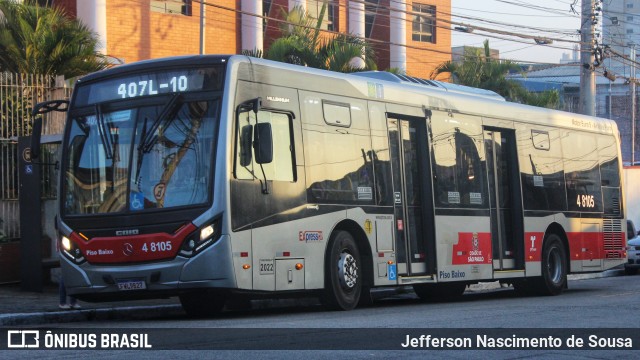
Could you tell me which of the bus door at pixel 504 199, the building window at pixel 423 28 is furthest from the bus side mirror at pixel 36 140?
the building window at pixel 423 28

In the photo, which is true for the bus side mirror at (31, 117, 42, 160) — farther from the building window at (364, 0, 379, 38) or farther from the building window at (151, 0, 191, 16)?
the building window at (364, 0, 379, 38)

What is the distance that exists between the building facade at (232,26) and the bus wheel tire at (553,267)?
10.6 metres

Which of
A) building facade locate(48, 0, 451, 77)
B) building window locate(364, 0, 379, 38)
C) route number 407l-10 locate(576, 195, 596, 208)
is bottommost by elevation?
route number 407l-10 locate(576, 195, 596, 208)

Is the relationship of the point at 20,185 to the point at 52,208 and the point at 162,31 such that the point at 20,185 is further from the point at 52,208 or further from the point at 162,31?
the point at 162,31

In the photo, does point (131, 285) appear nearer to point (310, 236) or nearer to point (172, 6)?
point (310, 236)

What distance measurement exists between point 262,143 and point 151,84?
65.1 inches

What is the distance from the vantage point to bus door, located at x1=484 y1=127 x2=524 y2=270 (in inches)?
749

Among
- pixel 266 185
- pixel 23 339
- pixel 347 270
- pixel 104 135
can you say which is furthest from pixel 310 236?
pixel 23 339

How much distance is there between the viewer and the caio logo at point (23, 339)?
10.3m

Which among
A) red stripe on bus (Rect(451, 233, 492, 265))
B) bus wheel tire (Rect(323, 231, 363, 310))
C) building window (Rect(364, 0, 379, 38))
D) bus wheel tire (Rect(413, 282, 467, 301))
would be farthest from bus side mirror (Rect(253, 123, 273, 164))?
building window (Rect(364, 0, 379, 38))

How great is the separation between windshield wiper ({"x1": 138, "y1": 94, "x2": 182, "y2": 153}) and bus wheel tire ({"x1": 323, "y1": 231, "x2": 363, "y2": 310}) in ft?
9.79

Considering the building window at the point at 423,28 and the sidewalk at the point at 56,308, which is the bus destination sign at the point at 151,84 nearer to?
the sidewalk at the point at 56,308

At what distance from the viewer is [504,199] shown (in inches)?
763

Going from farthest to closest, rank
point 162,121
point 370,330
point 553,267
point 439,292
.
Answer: point 553,267 < point 439,292 < point 162,121 < point 370,330
